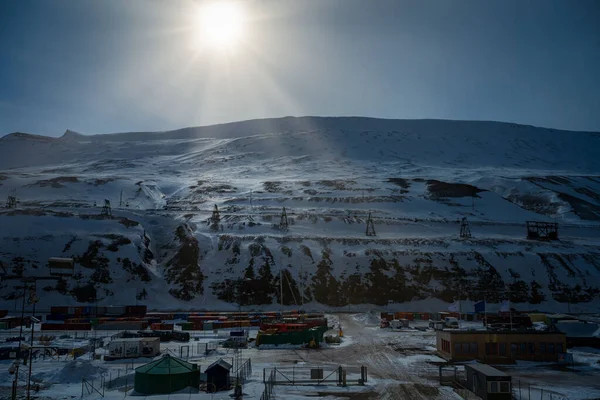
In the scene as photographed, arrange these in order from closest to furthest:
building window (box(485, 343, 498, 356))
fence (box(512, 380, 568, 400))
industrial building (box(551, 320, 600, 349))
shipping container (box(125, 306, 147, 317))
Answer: fence (box(512, 380, 568, 400))
building window (box(485, 343, 498, 356))
industrial building (box(551, 320, 600, 349))
shipping container (box(125, 306, 147, 317))

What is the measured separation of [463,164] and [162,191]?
115m

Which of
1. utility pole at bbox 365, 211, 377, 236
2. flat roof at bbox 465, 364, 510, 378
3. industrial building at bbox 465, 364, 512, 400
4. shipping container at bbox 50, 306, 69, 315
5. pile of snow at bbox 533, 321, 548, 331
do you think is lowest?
shipping container at bbox 50, 306, 69, 315

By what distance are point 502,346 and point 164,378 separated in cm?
2581

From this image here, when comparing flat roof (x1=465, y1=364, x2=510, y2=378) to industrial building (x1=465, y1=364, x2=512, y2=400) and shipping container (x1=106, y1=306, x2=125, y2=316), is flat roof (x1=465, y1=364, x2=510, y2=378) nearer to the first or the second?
industrial building (x1=465, y1=364, x2=512, y2=400)

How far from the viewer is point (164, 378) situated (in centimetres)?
2675

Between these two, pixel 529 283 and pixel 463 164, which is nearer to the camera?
pixel 529 283

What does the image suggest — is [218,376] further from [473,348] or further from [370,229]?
[370,229]

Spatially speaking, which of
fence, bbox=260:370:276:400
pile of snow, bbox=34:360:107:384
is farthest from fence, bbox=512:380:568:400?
pile of snow, bbox=34:360:107:384

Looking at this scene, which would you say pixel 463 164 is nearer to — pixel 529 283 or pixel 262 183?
pixel 262 183

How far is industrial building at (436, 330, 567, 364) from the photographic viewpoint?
37438 mm

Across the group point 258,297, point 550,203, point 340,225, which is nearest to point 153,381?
point 258,297

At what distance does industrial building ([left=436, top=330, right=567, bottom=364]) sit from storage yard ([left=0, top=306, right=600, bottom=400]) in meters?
0.20

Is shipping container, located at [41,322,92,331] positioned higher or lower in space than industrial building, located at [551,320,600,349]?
lower

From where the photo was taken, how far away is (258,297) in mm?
77188
